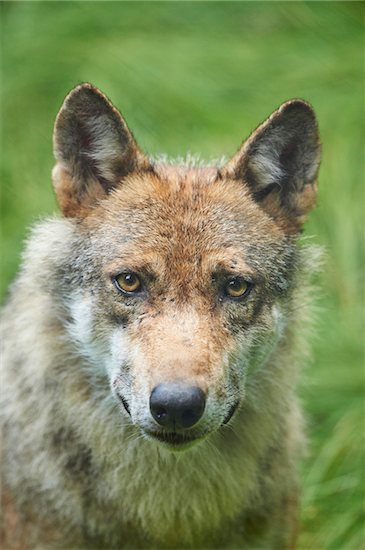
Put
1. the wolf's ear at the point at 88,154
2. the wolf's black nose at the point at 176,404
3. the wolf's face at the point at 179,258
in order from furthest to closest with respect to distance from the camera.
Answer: the wolf's ear at the point at 88,154 → the wolf's face at the point at 179,258 → the wolf's black nose at the point at 176,404

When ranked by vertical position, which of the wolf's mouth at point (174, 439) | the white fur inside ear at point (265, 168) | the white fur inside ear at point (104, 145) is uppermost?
the white fur inside ear at point (104, 145)

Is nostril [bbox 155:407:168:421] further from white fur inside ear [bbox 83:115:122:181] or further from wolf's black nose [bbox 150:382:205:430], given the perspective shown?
white fur inside ear [bbox 83:115:122:181]

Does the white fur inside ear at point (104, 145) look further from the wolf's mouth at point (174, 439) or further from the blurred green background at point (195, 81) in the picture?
the blurred green background at point (195, 81)

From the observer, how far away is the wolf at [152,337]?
13.3 ft

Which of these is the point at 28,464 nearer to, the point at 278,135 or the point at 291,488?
the point at 291,488

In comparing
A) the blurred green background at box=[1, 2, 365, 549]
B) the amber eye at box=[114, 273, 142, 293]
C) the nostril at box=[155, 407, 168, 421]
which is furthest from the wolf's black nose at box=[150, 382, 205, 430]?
the blurred green background at box=[1, 2, 365, 549]

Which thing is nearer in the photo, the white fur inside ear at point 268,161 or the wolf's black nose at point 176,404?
the wolf's black nose at point 176,404

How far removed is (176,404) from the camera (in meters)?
3.67

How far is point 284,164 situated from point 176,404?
1.36m

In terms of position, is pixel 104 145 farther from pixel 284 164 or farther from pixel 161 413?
pixel 161 413

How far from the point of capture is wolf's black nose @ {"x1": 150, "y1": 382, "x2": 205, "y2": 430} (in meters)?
3.66

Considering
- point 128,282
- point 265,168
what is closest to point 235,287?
point 128,282

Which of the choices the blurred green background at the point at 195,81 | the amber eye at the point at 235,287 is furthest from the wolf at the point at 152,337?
the blurred green background at the point at 195,81

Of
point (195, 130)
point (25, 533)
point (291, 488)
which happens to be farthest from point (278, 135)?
point (195, 130)
